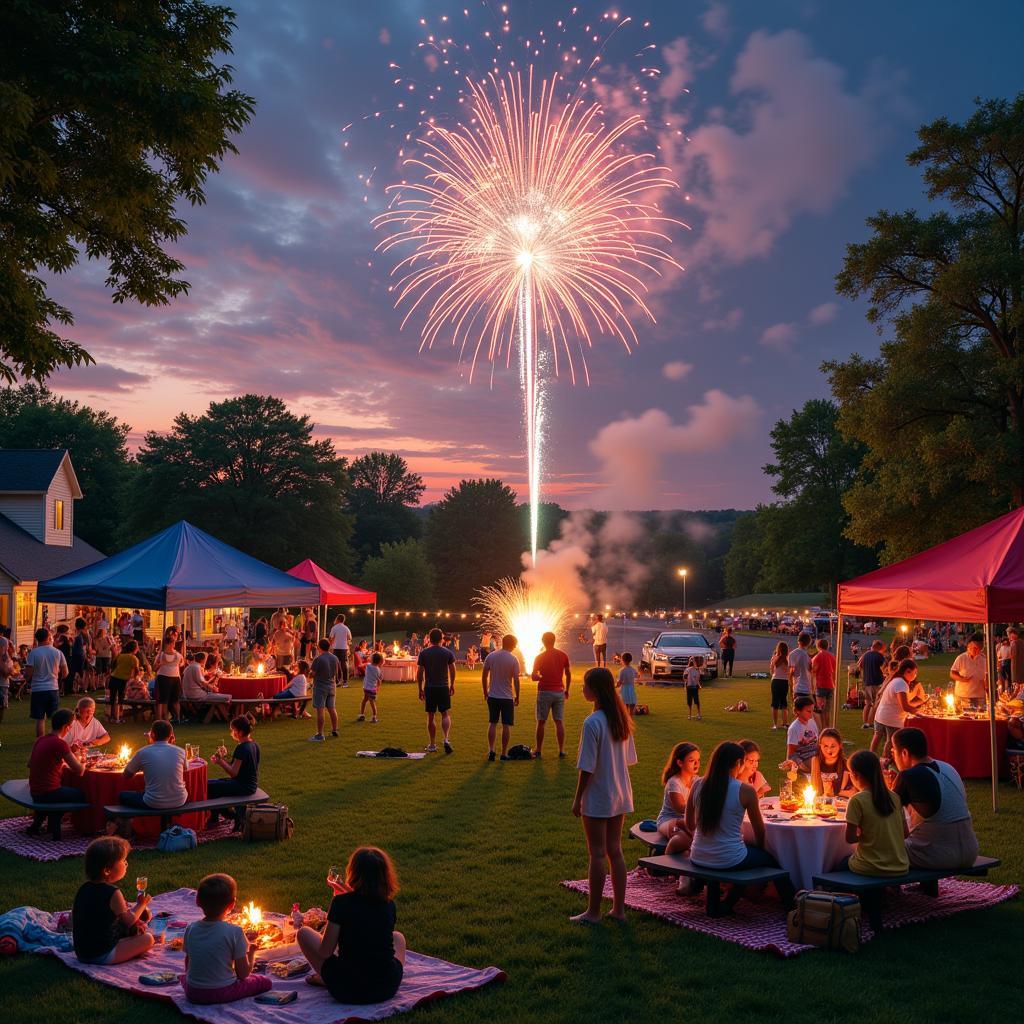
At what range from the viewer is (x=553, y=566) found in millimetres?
57000

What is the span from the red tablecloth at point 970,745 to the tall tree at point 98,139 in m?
12.7

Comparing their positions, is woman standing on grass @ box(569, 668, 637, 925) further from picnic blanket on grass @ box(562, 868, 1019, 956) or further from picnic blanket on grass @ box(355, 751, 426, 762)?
picnic blanket on grass @ box(355, 751, 426, 762)

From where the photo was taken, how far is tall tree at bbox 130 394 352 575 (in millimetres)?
56500

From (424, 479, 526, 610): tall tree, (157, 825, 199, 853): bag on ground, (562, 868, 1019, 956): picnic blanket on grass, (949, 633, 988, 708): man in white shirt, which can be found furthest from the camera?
(424, 479, 526, 610): tall tree

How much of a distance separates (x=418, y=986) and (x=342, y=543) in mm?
55683

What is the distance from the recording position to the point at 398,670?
30766 millimetres

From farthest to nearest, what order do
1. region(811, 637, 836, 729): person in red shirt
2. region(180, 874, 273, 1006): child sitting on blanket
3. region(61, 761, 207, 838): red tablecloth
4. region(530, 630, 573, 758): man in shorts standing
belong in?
region(811, 637, 836, 729): person in red shirt, region(530, 630, 573, 758): man in shorts standing, region(61, 761, 207, 838): red tablecloth, region(180, 874, 273, 1006): child sitting on blanket

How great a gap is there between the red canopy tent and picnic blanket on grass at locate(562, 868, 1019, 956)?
149 inches

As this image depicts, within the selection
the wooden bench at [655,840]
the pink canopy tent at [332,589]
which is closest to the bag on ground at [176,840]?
the wooden bench at [655,840]

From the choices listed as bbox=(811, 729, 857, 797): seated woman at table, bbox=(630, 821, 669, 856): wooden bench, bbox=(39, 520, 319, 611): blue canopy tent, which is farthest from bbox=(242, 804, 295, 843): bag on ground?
bbox=(39, 520, 319, 611): blue canopy tent

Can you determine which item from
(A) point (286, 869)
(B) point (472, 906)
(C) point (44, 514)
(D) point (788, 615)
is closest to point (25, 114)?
(A) point (286, 869)

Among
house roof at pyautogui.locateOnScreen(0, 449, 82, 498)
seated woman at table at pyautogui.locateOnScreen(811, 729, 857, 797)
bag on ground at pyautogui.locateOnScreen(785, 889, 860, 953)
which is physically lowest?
bag on ground at pyautogui.locateOnScreen(785, 889, 860, 953)

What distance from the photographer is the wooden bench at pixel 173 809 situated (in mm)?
9836

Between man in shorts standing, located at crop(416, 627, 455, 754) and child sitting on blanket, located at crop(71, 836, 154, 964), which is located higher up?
man in shorts standing, located at crop(416, 627, 455, 754)
